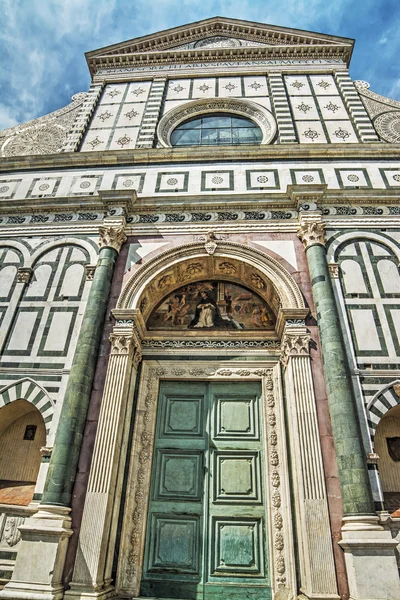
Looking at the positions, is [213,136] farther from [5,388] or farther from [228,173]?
[5,388]

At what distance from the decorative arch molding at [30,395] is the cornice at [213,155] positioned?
6.12m

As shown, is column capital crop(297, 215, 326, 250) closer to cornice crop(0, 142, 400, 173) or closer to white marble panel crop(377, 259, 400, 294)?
white marble panel crop(377, 259, 400, 294)

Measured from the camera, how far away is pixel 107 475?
655 centimetres

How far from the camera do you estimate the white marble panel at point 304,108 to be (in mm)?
12383

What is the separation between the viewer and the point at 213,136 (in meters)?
12.5

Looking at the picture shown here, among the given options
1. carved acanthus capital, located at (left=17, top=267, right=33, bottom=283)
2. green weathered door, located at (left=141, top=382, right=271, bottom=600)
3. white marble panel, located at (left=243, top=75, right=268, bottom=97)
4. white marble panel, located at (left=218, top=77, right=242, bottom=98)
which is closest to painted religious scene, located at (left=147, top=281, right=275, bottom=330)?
green weathered door, located at (left=141, top=382, right=271, bottom=600)

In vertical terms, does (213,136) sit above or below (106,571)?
above

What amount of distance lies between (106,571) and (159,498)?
1389 mm

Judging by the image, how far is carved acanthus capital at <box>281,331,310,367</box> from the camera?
7.55 metres

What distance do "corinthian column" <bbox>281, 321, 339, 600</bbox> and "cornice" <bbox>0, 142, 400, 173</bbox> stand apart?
198 inches

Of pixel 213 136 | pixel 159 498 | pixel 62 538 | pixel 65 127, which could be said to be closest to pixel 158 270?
pixel 159 498

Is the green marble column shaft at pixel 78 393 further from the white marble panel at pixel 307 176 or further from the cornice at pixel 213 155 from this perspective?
the white marble panel at pixel 307 176

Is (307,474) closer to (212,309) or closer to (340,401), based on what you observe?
(340,401)

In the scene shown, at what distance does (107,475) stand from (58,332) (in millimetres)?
2983
